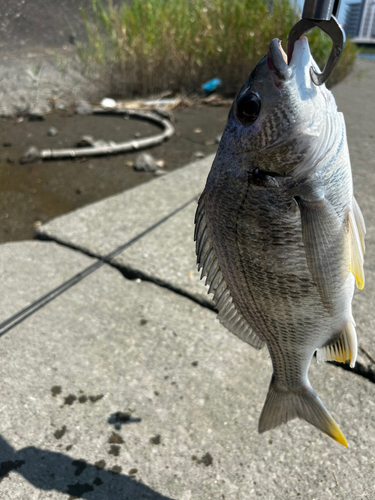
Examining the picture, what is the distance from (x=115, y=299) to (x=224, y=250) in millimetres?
1401

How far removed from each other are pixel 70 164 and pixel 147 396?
3544 mm

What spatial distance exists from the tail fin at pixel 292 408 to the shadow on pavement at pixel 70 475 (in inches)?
18.3

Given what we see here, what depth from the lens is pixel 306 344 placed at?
4.09 feet

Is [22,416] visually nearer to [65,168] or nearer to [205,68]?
[65,168]

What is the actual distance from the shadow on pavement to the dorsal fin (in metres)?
0.66

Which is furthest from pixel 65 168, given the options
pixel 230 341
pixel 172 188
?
pixel 230 341

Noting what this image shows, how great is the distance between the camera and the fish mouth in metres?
0.95

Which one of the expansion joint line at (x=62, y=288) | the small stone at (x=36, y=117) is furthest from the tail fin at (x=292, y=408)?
the small stone at (x=36, y=117)

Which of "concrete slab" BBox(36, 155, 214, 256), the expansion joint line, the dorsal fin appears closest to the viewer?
the dorsal fin

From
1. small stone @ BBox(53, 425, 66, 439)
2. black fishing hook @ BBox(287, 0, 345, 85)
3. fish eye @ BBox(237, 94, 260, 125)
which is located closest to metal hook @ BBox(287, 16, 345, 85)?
black fishing hook @ BBox(287, 0, 345, 85)

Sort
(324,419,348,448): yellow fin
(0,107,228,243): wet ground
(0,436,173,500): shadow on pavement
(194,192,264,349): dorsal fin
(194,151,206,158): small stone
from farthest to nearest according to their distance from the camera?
(194,151,206,158): small stone, (0,107,228,243): wet ground, (0,436,173,500): shadow on pavement, (324,419,348,448): yellow fin, (194,192,264,349): dorsal fin

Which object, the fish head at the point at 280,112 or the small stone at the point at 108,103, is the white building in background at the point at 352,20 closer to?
the fish head at the point at 280,112

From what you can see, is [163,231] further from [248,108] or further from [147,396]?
[248,108]

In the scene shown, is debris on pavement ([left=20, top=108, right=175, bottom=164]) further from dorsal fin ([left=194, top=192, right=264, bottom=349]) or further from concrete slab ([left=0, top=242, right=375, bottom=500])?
dorsal fin ([left=194, top=192, right=264, bottom=349])
